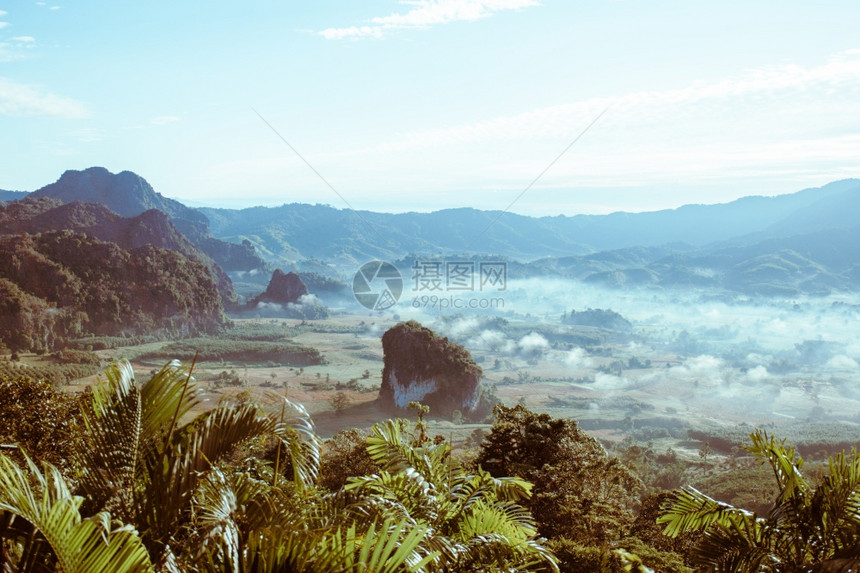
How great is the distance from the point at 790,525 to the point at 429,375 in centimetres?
6141

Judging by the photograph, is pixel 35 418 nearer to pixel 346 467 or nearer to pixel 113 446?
pixel 346 467

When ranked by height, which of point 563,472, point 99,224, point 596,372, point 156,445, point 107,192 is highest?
point 107,192

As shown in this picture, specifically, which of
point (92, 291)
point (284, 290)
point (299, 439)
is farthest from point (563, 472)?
point (284, 290)

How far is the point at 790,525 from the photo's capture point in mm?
4969

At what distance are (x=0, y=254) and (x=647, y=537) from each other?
97.2 metres

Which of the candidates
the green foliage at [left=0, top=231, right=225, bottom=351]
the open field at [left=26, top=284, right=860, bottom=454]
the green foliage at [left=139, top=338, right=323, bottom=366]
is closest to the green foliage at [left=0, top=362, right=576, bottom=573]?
the open field at [left=26, top=284, right=860, bottom=454]

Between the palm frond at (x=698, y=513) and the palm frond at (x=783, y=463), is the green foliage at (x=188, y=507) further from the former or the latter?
the palm frond at (x=783, y=463)

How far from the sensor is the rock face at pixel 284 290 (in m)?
155

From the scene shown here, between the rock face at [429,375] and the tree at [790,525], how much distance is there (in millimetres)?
59805

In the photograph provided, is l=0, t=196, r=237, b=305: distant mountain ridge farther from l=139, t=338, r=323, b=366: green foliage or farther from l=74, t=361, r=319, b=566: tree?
l=74, t=361, r=319, b=566: tree

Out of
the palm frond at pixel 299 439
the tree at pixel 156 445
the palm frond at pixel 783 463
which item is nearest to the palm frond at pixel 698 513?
the palm frond at pixel 783 463

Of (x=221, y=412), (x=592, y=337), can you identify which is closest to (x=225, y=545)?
(x=221, y=412)

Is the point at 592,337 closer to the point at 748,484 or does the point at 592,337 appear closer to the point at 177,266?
the point at 177,266

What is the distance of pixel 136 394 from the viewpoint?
383cm
